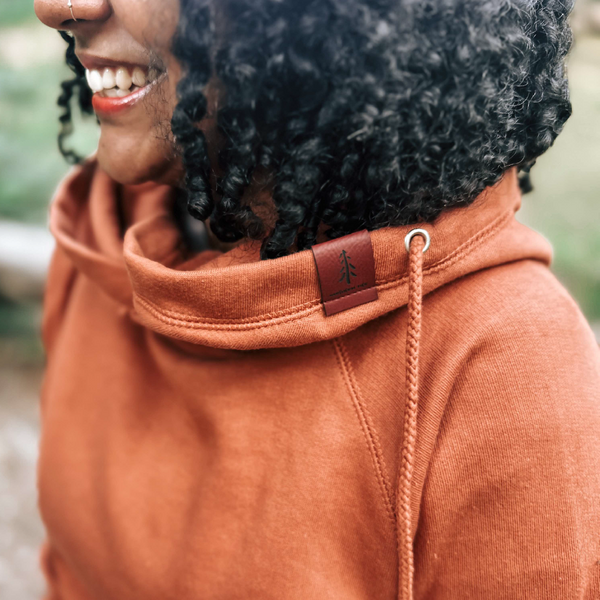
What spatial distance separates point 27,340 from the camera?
9.25 ft

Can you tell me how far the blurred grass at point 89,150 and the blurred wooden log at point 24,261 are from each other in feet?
0.89

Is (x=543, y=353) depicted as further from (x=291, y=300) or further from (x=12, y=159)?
(x=12, y=159)

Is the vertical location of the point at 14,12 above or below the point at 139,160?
above

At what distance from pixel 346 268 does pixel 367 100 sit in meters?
0.24

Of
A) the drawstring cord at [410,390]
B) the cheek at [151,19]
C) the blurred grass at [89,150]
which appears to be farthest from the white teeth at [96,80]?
the blurred grass at [89,150]

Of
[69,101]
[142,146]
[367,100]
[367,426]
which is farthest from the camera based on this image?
[69,101]

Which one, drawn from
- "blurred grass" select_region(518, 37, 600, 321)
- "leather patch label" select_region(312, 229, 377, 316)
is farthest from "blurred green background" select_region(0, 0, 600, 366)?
"leather patch label" select_region(312, 229, 377, 316)

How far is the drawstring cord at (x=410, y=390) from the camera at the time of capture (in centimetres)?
76

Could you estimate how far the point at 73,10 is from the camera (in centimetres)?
85

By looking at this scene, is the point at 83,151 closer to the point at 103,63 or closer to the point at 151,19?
the point at 103,63

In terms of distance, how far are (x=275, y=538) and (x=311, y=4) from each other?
0.82 meters

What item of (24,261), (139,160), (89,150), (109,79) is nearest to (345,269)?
(139,160)

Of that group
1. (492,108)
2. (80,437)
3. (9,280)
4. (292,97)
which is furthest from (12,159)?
(492,108)

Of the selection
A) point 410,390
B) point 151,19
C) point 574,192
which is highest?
point 151,19
